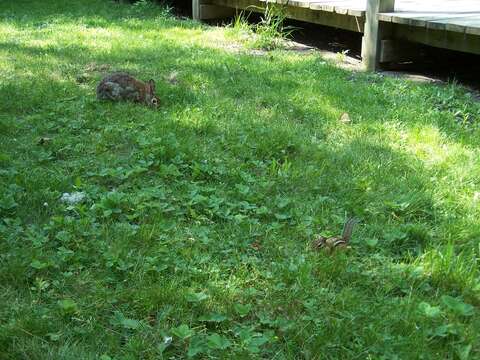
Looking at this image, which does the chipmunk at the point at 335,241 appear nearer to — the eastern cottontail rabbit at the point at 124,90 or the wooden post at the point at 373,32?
the eastern cottontail rabbit at the point at 124,90

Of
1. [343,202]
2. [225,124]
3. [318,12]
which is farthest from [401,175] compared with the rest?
[318,12]

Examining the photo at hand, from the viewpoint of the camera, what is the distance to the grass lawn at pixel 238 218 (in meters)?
2.26

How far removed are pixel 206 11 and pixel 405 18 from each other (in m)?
4.20

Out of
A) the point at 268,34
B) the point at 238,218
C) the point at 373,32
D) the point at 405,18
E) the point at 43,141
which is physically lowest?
the point at 238,218

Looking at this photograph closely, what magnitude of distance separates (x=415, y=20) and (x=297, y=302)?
418 centimetres

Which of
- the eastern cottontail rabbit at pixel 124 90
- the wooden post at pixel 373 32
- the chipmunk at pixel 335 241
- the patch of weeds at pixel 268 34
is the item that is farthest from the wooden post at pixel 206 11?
the chipmunk at pixel 335 241

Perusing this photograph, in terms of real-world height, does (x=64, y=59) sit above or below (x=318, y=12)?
below

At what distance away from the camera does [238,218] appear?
3.12 meters

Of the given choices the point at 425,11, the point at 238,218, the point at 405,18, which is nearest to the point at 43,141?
the point at 238,218

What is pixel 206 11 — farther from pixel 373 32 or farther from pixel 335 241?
pixel 335 241

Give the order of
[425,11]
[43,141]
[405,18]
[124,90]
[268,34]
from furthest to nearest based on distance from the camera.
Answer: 1. [268,34]
2. [425,11]
3. [405,18]
4. [124,90]
5. [43,141]

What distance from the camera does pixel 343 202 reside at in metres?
3.36

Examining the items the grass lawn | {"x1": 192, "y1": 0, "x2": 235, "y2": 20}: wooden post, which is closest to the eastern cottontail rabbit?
the grass lawn

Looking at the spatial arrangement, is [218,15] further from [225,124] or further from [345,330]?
[345,330]
